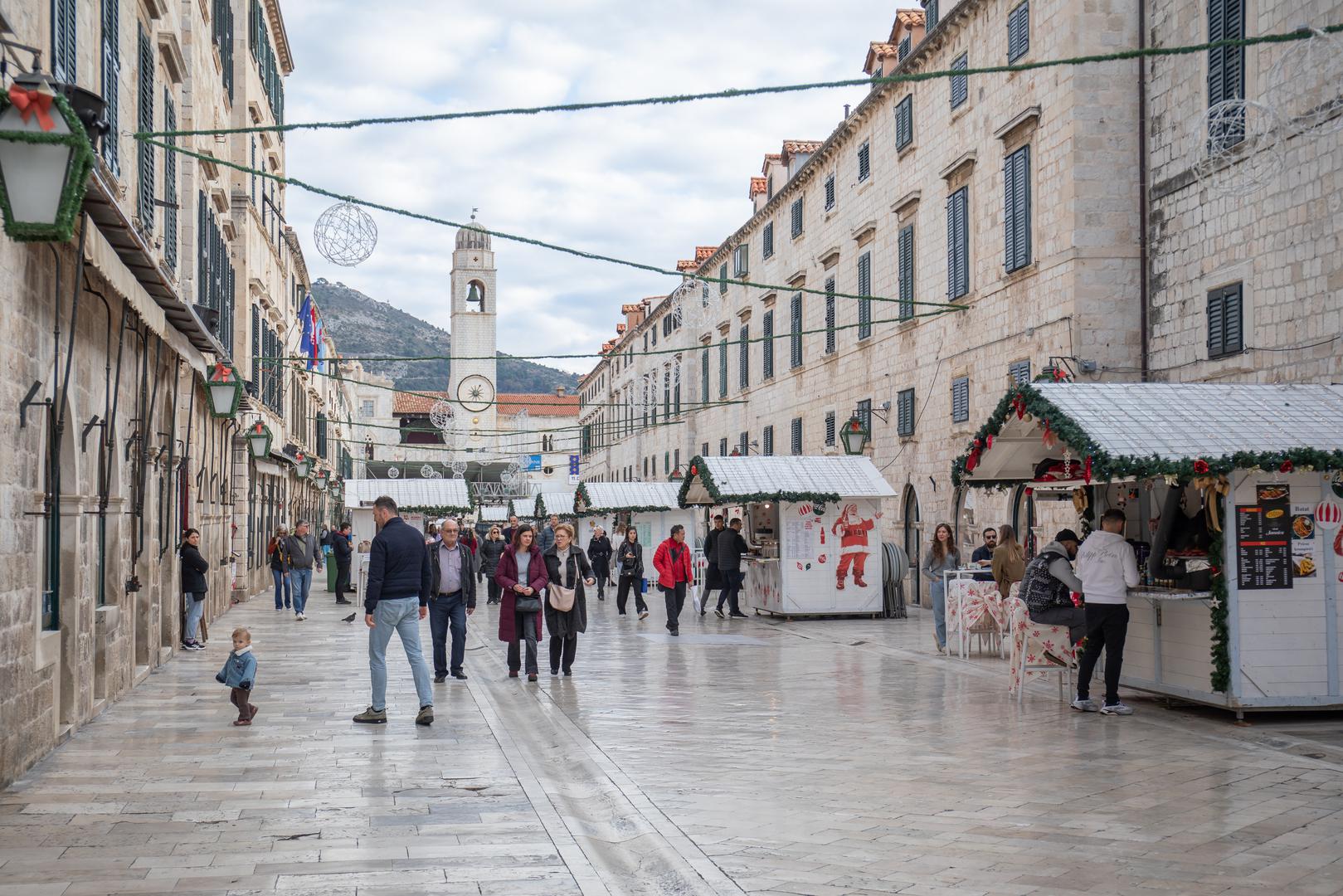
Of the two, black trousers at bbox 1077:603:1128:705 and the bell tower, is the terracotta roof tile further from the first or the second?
black trousers at bbox 1077:603:1128:705

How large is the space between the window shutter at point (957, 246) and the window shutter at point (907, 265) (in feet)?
6.51

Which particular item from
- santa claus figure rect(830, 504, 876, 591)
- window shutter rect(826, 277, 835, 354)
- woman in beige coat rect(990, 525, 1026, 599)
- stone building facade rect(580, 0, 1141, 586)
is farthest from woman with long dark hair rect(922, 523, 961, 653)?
window shutter rect(826, 277, 835, 354)

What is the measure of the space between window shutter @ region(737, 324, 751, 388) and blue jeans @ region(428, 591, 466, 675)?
26.5m

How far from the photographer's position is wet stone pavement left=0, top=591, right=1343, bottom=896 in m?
6.01

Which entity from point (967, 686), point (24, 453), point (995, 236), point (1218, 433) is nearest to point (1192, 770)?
point (1218, 433)

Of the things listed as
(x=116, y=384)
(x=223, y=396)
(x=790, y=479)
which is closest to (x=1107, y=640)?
(x=116, y=384)

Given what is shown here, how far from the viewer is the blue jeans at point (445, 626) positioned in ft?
45.2

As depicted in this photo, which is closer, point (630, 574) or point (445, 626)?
point (445, 626)

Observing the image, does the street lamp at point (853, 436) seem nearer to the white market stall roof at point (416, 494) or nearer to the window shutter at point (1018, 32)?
the window shutter at point (1018, 32)

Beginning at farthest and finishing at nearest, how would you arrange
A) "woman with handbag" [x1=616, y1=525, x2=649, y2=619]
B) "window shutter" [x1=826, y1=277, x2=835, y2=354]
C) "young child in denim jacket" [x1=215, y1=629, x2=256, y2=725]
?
1. "window shutter" [x1=826, y1=277, x2=835, y2=354]
2. "woman with handbag" [x1=616, y1=525, x2=649, y2=619]
3. "young child in denim jacket" [x1=215, y1=629, x2=256, y2=725]

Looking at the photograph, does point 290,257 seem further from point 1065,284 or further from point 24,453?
point 24,453

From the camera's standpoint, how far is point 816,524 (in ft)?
74.9

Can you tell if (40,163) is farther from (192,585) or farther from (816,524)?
(816,524)

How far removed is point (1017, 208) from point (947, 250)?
11.0 feet
